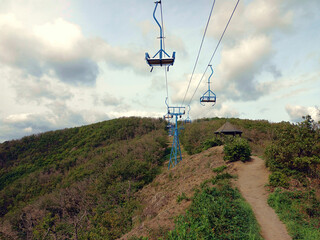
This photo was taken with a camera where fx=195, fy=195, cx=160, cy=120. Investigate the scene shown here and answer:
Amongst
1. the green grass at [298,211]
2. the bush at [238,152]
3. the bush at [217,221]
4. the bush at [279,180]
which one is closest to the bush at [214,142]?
the bush at [238,152]

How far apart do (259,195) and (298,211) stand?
249cm

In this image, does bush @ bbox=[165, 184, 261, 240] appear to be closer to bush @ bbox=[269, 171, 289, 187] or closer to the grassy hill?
the grassy hill

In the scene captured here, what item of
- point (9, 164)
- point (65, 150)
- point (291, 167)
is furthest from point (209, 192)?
point (9, 164)

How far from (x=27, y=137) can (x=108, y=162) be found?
194 ft

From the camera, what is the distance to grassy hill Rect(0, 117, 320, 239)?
10430 mm

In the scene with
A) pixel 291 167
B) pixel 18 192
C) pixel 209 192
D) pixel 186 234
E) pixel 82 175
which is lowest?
pixel 18 192

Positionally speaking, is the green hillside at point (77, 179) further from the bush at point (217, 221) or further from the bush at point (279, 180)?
the bush at point (279, 180)

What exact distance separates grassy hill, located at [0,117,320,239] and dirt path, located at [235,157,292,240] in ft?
1.44

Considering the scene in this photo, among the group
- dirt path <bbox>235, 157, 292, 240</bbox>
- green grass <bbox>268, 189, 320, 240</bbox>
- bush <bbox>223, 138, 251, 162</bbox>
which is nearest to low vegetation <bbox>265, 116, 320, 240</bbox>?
green grass <bbox>268, 189, 320, 240</bbox>

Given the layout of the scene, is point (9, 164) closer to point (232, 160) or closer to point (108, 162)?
point (108, 162)

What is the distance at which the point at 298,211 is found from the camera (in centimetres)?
960

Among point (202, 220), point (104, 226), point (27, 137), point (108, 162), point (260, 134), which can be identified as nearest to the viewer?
point (202, 220)

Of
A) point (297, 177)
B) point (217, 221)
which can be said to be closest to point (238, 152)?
point (297, 177)

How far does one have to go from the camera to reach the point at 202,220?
9250mm
